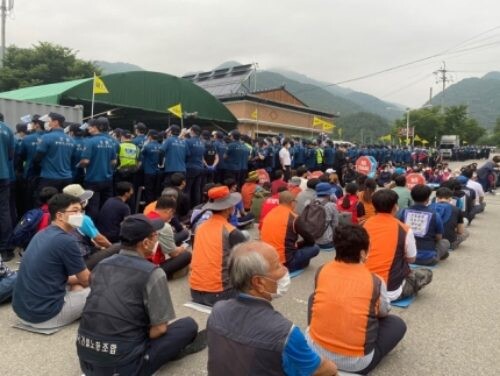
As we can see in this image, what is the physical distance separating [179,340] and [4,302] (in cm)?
232

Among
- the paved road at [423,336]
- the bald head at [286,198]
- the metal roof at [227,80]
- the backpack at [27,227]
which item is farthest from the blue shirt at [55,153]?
the metal roof at [227,80]

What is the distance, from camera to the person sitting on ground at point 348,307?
277cm

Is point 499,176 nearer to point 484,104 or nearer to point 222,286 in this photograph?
point 222,286

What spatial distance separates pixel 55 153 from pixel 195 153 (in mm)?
3194

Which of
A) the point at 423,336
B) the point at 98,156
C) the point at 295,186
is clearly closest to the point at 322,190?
the point at 295,186

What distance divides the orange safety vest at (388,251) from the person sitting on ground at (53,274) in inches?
101

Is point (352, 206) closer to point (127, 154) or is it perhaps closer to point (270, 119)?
point (127, 154)

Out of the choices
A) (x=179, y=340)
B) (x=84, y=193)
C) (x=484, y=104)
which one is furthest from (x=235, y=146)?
(x=484, y=104)

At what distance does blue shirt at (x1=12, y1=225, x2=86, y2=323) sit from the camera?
11.0 ft

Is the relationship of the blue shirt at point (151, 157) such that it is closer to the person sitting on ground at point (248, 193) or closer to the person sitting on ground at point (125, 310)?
the person sitting on ground at point (248, 193)

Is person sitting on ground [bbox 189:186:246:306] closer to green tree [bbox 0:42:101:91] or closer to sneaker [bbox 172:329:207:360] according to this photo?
sneaker [bbox 172:329:207:360]

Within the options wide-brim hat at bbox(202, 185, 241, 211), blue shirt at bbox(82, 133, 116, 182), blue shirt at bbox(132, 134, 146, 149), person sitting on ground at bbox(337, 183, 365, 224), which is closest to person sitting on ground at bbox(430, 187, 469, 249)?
person sitting on ground at bbox(337, 183, 365, 224)

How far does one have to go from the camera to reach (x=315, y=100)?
112875 millimetres

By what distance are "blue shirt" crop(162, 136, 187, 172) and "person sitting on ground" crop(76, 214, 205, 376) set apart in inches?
218
